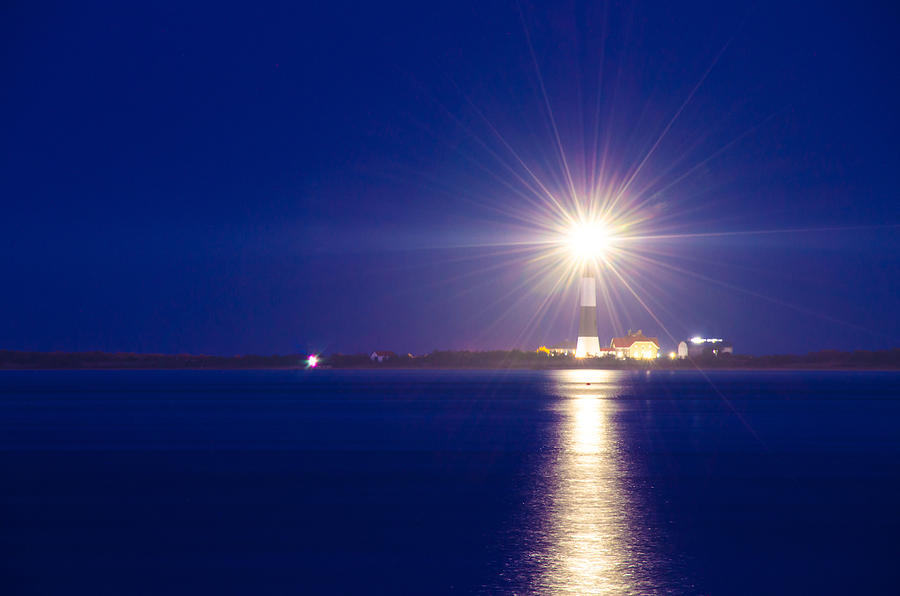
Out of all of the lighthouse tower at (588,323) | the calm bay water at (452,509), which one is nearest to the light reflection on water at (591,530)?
the calm bay water at (452,509)

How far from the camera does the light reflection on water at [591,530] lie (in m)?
10.00

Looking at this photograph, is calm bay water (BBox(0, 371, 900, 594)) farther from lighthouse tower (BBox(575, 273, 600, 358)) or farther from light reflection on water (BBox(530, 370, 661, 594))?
lighthouse tower (BBox(575, 273, 600, 358))

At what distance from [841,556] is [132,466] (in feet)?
51.5

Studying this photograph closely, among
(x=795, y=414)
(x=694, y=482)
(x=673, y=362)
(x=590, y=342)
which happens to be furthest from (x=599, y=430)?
(x=673, y=362)

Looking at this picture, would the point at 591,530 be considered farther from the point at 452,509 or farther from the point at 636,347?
the point at 636,347

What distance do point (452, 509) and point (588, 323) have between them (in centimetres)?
11794

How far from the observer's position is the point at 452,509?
14797mm

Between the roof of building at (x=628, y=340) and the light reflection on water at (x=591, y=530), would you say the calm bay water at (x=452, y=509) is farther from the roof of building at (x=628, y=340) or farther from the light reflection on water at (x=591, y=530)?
the roof of building at (x=628, y=340)

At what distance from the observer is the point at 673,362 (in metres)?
150

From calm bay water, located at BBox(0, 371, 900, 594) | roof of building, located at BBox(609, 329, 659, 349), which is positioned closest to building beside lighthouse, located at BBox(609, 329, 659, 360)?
roof of building, located at BBox(609, 329, 659, 349)

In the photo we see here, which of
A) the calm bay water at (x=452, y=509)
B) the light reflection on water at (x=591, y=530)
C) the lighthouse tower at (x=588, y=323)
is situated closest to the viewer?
the light reflection on water at (x=591, y=530)

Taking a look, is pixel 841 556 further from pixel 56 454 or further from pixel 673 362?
pixel 673 362

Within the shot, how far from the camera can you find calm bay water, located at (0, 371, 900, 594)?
10352 mm

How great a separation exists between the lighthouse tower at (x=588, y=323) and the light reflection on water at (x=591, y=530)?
107 meters
